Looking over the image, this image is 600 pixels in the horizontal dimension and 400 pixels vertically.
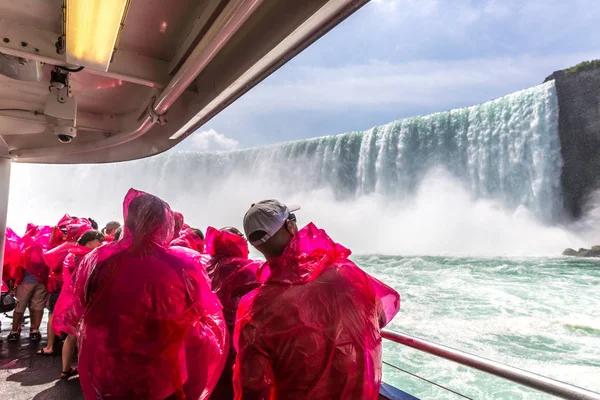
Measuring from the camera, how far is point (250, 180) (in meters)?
30.4

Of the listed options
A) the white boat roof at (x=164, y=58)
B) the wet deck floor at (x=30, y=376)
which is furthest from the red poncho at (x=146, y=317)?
the wet deck floor at (x=30, y=376)

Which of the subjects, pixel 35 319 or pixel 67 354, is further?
pixel 35 319

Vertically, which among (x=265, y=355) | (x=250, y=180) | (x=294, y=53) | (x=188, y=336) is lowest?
(x=188, y=336)

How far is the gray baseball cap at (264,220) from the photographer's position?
1.25 m

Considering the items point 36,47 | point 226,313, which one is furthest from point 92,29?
point 226,313

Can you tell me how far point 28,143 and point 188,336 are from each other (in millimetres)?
3173

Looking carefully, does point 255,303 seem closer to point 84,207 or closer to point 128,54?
point 128,54

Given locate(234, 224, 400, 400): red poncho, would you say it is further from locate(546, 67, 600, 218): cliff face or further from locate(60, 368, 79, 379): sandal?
locate(546, 67, 600, 218): cliff face

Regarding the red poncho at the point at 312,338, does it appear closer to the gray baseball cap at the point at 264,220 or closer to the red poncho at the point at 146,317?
the gray baseball cap at the point at 264,220

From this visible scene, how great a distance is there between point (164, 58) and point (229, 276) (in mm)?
1332

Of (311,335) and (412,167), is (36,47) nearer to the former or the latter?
(311,335)

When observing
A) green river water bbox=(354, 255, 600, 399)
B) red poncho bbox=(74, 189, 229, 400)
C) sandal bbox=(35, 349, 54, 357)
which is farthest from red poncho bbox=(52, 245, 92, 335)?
green river water bbox=(354, 255, 600, 399)

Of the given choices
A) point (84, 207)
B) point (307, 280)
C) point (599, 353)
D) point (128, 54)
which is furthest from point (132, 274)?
point (84, 207)

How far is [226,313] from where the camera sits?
2.22 metres
